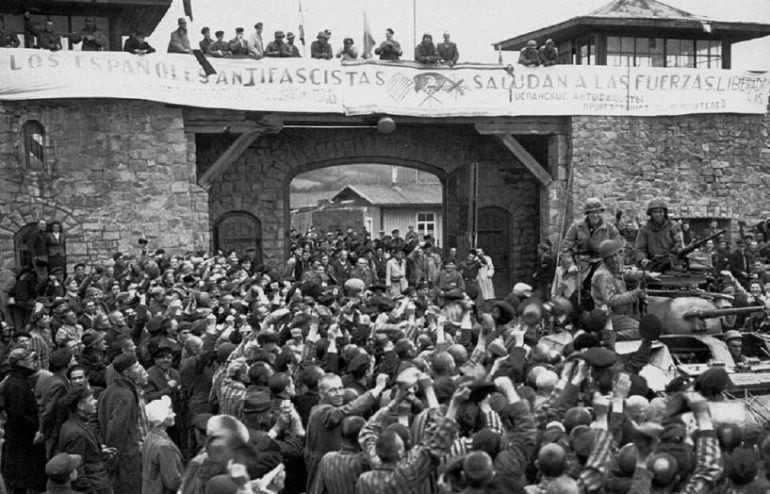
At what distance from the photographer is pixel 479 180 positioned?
2408cm

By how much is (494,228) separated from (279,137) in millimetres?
5642

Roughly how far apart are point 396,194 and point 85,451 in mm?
37625

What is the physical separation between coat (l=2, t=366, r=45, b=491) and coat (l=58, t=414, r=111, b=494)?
1.50m

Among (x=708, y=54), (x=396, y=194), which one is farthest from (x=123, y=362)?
(x=396, y=194)

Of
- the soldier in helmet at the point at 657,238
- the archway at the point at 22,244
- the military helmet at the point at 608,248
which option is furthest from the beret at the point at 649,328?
the archway at the point at 22,244

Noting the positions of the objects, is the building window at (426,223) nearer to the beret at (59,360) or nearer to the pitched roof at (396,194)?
the pitched roof at (396,194)

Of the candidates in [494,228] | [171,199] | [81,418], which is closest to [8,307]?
[171,199]

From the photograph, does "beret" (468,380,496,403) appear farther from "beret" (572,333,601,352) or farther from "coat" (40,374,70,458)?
"coat" (40,374,70,458)

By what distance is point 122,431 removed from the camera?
800 cm

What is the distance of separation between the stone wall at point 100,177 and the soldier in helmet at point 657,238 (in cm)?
1052

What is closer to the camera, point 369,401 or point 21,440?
point 369,401

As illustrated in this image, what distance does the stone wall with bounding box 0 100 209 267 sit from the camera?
19125mm

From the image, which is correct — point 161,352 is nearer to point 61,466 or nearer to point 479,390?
point 61,466

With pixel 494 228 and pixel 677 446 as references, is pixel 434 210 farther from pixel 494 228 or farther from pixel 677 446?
pixel 677 446
